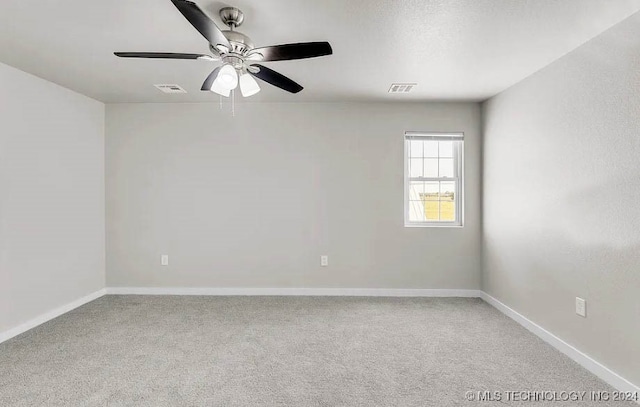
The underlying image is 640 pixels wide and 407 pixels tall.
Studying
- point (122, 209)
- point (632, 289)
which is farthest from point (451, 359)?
point (122, 209)

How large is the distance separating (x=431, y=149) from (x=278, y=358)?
118 inches

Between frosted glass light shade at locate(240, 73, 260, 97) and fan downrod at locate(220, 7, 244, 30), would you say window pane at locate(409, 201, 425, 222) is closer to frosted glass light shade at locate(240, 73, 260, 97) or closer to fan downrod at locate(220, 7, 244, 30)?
frosted glass light shade at locate(240, 73, 260, 97)

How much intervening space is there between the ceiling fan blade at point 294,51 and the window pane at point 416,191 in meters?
2.58

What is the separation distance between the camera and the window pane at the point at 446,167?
13.6ft

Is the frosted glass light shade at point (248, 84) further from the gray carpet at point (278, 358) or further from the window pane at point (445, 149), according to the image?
the window pane at point (445, 149)

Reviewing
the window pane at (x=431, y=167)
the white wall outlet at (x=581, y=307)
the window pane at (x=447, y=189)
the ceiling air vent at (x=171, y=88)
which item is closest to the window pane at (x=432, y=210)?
the window pane at (x=447, y=189)

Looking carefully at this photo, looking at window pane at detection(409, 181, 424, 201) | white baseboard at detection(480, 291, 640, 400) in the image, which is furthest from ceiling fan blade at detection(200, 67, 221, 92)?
white baseboard at detection(480, 291, 640, 400)

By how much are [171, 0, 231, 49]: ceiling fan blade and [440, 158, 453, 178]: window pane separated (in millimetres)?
3048

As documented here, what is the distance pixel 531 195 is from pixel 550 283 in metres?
0.79

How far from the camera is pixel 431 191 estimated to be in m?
4.18

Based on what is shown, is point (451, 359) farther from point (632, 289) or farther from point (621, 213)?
point (621, 213)

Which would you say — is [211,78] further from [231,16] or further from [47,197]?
[47,197]

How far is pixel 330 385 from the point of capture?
84.7 inches

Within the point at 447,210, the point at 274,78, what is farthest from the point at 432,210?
the point at 274,78
